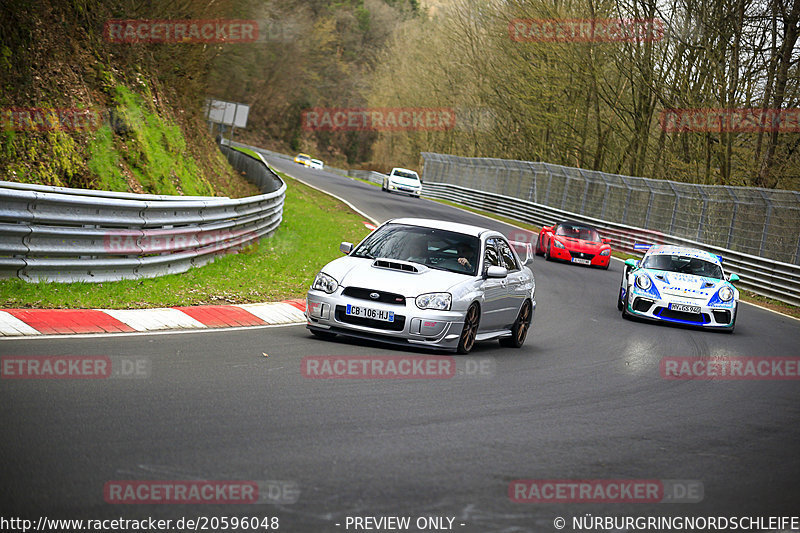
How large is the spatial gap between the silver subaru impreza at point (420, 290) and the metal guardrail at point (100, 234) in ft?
9.71

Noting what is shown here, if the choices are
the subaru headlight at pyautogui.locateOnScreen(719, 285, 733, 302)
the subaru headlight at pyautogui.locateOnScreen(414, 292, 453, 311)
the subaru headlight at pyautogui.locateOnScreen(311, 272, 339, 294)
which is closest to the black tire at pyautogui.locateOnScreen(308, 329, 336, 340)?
the subaru headlight at pyautogui.locateOnScreen(311, 272, 339, 294)

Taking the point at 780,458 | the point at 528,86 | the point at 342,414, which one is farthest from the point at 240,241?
the point at 528,86

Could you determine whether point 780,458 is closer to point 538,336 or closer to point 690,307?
point 538,336

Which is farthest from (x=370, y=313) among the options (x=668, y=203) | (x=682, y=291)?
(x=668, y=203)

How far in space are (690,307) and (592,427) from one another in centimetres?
933

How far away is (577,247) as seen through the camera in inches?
1077

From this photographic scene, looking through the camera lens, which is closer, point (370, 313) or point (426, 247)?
point (370, 313)

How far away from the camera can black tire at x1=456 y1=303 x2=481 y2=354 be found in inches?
396

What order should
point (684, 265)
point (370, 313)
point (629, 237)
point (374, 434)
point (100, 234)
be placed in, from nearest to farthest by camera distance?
1. point (374, 434)
2. point (370, 313)
3. point (100, 234)
4. point (684, 265)
5. point (629, 237)

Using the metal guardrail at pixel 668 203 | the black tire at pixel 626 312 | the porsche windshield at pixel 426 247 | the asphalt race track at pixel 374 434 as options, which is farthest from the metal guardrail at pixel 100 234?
the metal guardrail at pixel 668 203

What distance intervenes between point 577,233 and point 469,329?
18378mm

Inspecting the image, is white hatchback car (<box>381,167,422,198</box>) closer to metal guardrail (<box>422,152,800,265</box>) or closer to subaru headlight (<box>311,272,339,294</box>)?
metal guardrail (<box>422,152,800,265</box>)

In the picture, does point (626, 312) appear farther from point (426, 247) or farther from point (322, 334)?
point (322, 334)

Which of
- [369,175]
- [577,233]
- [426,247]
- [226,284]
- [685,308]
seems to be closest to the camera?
[426,247]
